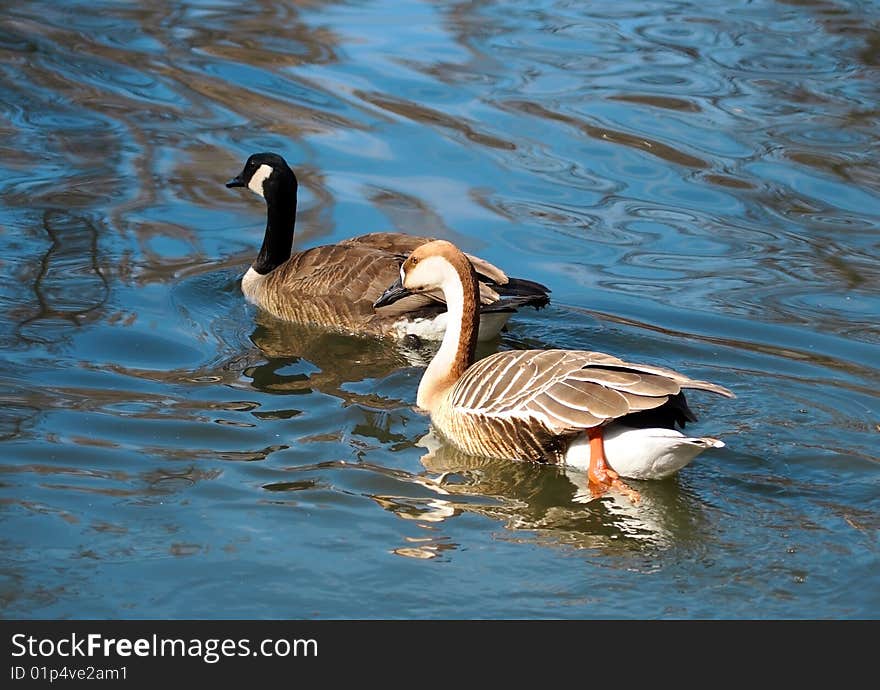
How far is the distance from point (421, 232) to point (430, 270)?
10.7ft

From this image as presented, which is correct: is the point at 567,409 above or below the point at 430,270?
below

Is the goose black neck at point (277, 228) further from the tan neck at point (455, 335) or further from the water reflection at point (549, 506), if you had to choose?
the water reflection at point (549, 506)

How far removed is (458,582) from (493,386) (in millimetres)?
2035

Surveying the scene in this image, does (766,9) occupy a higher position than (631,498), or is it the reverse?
(766,9)

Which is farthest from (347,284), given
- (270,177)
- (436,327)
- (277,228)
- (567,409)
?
(567,409)

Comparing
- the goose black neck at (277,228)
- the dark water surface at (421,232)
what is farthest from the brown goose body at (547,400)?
the goose black neck at (277,228)

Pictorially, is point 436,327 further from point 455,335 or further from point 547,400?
point 547,400

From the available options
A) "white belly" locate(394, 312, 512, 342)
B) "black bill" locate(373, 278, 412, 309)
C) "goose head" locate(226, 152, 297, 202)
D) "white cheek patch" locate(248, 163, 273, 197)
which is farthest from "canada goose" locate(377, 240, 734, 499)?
"white cheek patch" locate(248, 163, 273, 197)

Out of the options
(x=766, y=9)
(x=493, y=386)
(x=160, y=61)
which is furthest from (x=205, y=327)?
(x=766, y=9)

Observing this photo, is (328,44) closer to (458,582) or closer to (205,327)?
(205,327)

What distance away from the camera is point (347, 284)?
10.5 m

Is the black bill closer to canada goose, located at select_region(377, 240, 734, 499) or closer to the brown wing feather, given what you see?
canada goose, located at select_region(377, 240, 734, 499)

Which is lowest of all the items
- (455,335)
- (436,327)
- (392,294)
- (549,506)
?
(549,506)

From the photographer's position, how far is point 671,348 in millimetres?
9672
